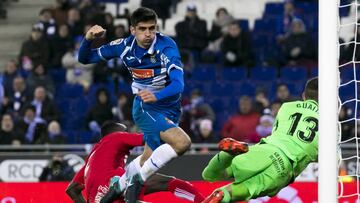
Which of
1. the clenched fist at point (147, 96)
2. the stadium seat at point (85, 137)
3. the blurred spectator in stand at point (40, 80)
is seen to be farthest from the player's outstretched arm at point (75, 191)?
the blurred spectator in stand at point (40, 80)

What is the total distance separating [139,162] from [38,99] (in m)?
6.86

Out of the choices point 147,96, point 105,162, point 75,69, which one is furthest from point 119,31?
point 147,96

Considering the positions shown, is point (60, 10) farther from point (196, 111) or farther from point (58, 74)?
point (196, 111)

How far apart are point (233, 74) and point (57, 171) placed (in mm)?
3835

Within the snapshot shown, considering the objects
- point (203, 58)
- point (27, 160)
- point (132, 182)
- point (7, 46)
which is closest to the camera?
point (132, 182)

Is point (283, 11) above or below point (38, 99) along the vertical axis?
above

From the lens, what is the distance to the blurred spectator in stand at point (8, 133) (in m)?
14.6

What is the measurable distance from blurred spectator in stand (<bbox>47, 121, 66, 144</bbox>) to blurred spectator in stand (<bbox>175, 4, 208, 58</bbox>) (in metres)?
2.36

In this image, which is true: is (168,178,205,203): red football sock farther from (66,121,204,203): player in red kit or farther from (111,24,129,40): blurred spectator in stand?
(111,24,129,40): blurred spectator in stand

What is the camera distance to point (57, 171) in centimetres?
1286

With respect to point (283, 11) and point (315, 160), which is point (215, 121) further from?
point (315, 160)

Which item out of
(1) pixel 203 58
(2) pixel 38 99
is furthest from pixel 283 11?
(2) pixel 38 99

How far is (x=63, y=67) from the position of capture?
53.2ft

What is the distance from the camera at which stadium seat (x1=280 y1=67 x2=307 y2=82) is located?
15.5 m
